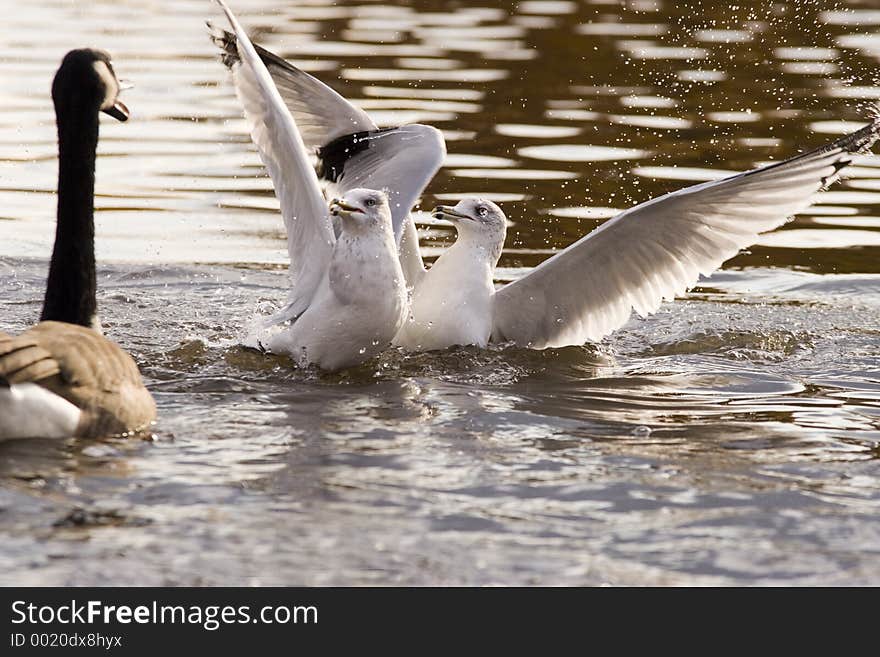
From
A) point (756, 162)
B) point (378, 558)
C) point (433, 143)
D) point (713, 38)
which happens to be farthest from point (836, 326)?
point (713, 38)

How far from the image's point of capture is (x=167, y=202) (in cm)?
1350

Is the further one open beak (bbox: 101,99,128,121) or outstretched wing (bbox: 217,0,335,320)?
outstretched wing (bbox: 217,0,335,320)

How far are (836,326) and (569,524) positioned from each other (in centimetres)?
493

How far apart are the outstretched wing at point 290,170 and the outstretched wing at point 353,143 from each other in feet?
1.23

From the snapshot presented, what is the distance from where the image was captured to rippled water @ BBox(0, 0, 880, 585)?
226 inches

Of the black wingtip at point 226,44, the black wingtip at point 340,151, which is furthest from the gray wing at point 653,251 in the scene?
the black wingtip at point 226,44

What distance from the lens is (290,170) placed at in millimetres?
9602

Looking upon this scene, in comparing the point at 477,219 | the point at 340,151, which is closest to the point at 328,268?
the point at 477,219

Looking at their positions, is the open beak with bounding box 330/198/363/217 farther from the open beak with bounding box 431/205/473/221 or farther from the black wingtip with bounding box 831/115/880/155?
the black wingtip with bounding box 831/115/880/155

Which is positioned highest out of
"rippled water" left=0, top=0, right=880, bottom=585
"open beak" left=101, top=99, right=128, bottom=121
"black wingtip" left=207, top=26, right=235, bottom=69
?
"black wingtip" left=207, top=26, right=235, bottom=69

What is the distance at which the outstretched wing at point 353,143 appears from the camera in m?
10.2

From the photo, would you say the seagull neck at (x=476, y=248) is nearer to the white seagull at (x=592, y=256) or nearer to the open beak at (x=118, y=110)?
the white seagull at (x=592, y=256)

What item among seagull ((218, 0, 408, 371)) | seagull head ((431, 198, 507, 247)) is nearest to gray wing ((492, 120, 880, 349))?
seagull head ((431, 198, 507, 247))
